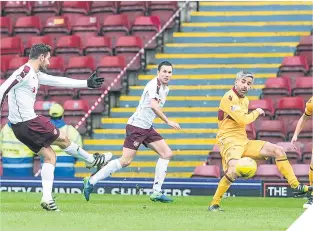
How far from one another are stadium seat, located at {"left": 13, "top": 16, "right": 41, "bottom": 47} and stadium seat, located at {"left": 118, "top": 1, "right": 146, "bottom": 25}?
1.94m

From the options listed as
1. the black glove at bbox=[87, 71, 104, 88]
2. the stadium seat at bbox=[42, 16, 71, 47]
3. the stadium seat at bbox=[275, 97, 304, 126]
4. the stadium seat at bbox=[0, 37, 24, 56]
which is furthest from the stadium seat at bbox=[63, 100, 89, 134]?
the black glove at bbox=[87, 71, 104, 88]

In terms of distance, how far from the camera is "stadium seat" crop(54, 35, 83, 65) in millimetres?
25047

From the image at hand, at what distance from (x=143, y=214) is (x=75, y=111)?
9.12 m

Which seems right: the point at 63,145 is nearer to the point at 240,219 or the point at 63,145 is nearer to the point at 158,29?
the point at 240,219

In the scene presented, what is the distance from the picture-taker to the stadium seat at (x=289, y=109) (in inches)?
856

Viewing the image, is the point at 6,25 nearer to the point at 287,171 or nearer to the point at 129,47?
the point at 129,47

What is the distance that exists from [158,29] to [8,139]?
4.92 m

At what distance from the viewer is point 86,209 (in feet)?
49.3

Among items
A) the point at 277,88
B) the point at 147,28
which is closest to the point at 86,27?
the point at 147,28

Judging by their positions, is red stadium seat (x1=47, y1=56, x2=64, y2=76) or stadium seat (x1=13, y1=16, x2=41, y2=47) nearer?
red stadium seat (x1=47, y1=56, x2=64, y2=76)

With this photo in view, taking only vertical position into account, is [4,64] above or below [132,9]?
below

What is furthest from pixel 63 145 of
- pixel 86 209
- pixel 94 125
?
pixel 94 125

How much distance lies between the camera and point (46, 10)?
87.6 feet

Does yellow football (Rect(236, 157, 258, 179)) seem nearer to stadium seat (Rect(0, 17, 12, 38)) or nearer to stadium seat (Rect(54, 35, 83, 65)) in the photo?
stadium seat (Rect(54, 35, 83, 65))
